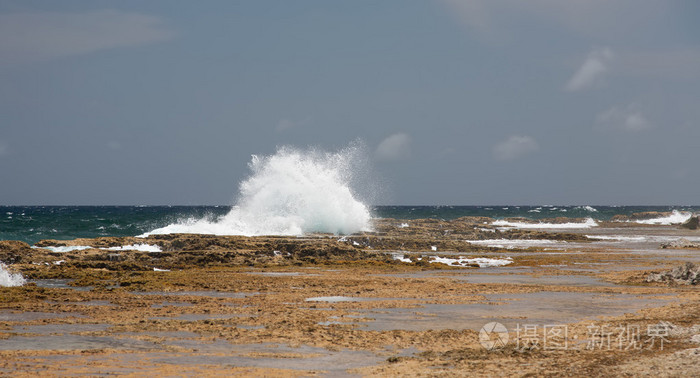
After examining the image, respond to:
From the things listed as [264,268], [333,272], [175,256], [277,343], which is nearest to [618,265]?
[333,272]

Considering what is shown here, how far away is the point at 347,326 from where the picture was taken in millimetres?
13719

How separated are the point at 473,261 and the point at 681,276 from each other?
1175cm

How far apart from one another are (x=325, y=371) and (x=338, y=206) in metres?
45.5

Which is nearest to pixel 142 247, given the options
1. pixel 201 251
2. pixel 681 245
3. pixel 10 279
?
pixel 201 251

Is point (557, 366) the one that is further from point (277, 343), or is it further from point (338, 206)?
point (338, 206)

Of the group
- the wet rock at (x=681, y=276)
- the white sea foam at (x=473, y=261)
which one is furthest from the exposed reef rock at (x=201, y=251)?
the wet rock at (x=681, y=276)

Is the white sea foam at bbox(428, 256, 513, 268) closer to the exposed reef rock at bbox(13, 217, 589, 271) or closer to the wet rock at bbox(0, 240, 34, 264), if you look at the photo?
the exposed reef rock at bbox(13, 217, 589, 271)

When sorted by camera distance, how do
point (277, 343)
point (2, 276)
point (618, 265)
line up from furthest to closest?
point (618, 265), point (2, 276), point (277, 343)

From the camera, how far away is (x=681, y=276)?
2255 centimetres

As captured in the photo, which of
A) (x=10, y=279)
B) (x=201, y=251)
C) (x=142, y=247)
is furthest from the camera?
(x=142, y=247)

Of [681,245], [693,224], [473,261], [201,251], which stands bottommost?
[473,261]

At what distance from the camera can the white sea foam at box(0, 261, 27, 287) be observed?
20831mm

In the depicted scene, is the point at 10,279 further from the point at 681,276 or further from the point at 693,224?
the point at 693,224

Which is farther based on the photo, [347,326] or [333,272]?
[333,272]
